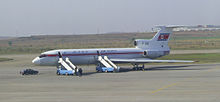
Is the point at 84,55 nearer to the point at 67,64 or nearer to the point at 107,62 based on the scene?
the point at 107,62

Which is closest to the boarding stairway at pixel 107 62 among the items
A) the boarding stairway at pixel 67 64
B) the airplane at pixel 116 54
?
the airplane at pixel 116 54

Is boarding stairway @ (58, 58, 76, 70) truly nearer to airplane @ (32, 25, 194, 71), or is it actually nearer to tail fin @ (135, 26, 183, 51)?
airplane @ (32, 25, 194, 71)

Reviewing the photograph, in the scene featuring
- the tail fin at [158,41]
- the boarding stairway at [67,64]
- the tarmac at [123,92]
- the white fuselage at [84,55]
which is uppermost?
the tail fin at [158,41]

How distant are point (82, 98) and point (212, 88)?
35.1 feet

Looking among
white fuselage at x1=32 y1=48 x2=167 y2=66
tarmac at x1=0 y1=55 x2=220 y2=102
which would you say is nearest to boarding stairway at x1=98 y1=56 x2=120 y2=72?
white fuselage at x1=32 y1=48 x2=167 y2=66

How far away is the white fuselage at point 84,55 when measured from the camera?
49906 millimetres

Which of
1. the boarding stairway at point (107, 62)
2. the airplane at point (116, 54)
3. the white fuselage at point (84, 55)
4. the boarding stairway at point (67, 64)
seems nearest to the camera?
the boarding stairway at point (67, 64)

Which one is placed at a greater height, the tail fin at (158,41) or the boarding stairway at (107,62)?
the tail fin at (158,41)

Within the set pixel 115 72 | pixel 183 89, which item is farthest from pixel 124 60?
pixel 183 89

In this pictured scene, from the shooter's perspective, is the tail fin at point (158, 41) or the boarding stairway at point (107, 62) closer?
the boarding stairway at point (107, 62)

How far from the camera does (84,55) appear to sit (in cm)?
5175

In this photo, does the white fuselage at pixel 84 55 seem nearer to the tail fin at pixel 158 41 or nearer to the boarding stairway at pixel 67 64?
the tail fin at pixel 158 41

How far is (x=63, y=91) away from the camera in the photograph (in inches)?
1192

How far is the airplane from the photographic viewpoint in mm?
50094
